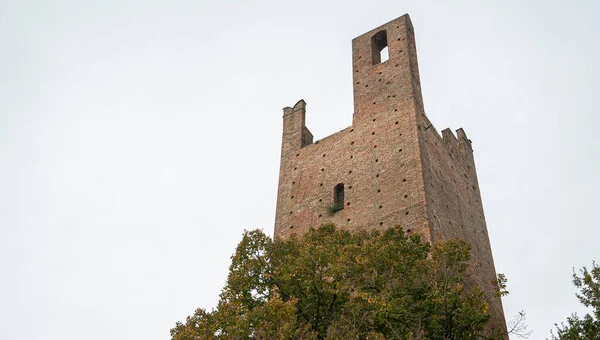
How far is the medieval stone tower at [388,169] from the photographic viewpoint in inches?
777

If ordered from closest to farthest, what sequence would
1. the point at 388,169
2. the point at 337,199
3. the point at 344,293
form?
the point at 344,293, the point at 388,169, the point at 337,199

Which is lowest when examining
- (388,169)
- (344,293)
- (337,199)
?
(344,293)

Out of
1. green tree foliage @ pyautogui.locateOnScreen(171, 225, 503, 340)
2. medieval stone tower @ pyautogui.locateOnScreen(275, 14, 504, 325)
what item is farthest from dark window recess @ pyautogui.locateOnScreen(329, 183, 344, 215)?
green tree foliage @ pyautogui.locateOnScreen(171, 225, 503, 340)

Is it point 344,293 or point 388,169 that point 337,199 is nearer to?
point 388,169

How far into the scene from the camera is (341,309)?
13758 millimetres

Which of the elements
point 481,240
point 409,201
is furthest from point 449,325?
point 481,240

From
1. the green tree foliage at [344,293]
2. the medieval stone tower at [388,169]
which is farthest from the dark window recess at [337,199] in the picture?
the green tree foliage at [344,293]

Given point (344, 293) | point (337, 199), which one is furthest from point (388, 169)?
point (344, 293)

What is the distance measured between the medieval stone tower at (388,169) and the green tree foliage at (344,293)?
396cm

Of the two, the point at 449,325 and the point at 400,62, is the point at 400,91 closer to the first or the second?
the point at 400,62

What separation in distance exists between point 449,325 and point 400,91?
12.2 m

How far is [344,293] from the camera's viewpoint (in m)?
13.9

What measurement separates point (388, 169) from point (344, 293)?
7711 mm

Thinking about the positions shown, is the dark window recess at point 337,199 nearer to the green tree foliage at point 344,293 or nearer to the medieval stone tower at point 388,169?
the medieval stone tower at point 388,169
